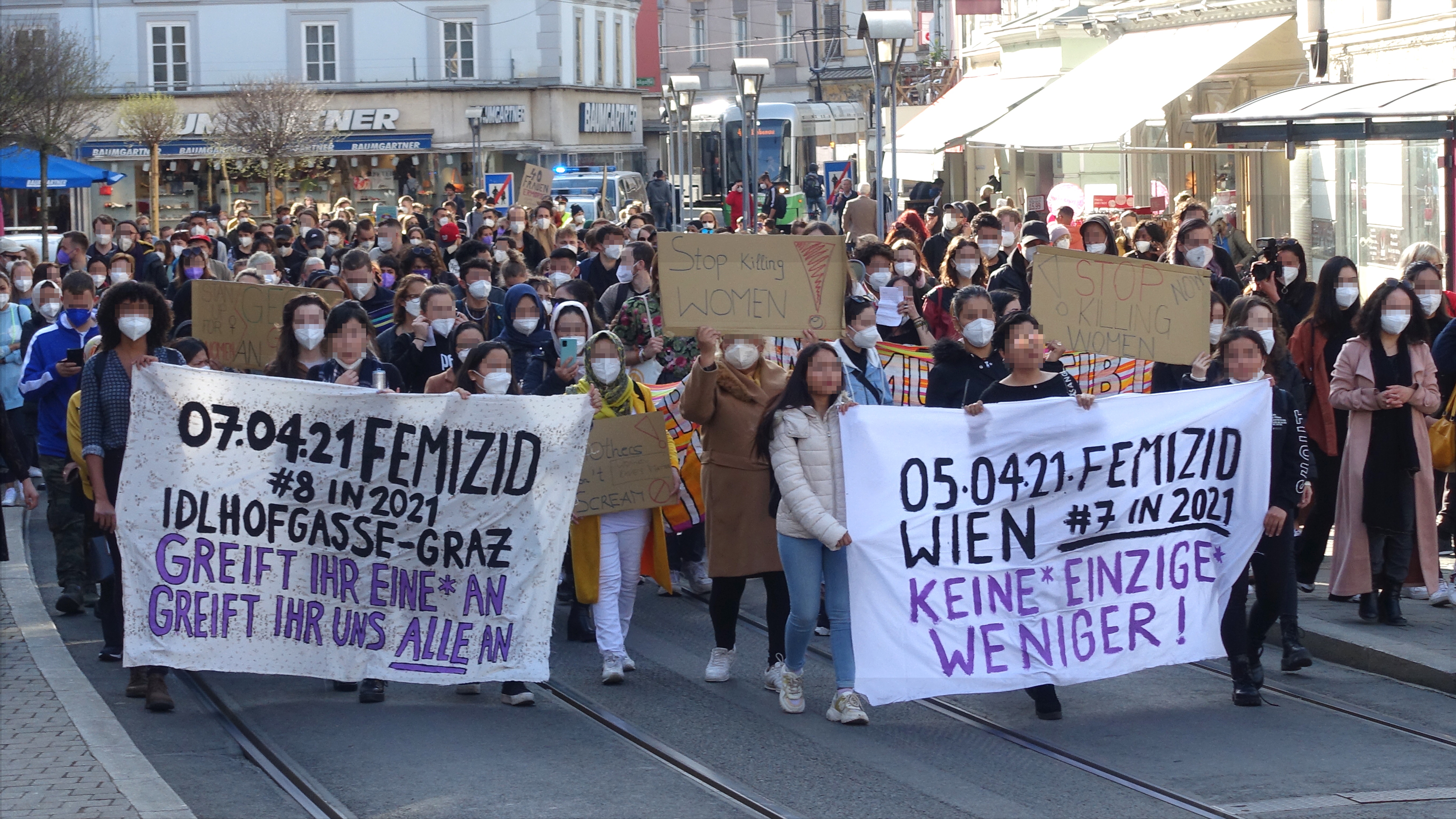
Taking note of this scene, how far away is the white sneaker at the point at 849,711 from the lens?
719 centimetres

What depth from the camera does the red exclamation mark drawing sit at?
8133mm

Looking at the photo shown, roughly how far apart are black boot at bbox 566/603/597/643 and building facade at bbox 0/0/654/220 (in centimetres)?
4406

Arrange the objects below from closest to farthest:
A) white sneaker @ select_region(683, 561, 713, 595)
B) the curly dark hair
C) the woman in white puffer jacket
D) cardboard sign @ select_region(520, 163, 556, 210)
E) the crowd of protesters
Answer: the woman in white puffer jacket, the crowd of protesters, the curly dark hair, white sneaker @ select_region(683, 561, 713, 595), cardboard sign @ select_region(520, 163, 556, 210)

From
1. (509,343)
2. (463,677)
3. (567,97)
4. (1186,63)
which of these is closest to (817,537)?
(463,677)

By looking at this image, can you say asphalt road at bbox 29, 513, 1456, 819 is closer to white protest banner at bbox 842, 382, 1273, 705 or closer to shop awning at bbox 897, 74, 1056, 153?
white protest banner at bbox 842, 382, 1273, 705

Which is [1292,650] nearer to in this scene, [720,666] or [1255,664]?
[1255,664]

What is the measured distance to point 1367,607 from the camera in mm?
8664

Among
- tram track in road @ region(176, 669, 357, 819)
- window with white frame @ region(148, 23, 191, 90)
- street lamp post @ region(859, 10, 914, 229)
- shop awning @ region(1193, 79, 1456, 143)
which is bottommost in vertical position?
tram track in road @ region(176, 669, 357, 819)

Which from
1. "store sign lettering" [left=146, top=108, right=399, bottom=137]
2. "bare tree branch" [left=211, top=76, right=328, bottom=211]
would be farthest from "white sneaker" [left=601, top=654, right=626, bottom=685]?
"store sign lettering" [left=146, top=108, right=399, bottom=137]

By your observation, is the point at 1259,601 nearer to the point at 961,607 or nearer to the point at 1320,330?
the point at 961,607

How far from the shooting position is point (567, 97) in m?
56.5

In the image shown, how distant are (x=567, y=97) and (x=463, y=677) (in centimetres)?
→ 5061

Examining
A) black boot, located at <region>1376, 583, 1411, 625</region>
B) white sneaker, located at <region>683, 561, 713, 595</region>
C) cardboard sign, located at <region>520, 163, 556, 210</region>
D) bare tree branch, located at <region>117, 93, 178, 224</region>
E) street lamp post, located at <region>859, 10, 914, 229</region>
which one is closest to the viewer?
black boot, located at <region>1376, 583, 1411, 625</region>

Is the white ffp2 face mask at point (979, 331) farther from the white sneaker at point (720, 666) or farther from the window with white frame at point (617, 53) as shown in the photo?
the window with white frame at point (617, 53)
